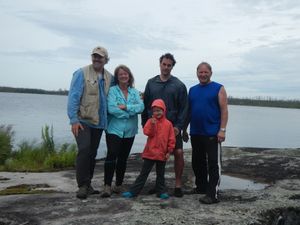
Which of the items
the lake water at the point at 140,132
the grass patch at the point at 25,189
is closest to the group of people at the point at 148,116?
the grass patch at the point at 25,189

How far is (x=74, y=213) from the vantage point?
18.4 ft

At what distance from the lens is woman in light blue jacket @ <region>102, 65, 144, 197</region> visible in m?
6.48

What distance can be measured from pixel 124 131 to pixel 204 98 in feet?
4.22

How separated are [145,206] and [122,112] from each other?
142 cm

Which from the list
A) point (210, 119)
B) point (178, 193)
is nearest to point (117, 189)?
point (178, 193)

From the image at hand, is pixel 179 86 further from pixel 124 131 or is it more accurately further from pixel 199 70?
pixel 124 131

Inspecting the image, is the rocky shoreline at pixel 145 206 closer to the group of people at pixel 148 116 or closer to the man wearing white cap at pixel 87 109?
the group of people at pixel 148 116

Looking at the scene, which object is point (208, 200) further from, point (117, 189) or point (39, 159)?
point (39, 159)

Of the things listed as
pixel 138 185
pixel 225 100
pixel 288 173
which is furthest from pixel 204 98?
pixel 288 173

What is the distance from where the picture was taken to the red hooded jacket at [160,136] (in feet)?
20.9

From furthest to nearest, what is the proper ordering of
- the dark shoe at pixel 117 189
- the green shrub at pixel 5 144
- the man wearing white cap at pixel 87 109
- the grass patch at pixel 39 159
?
the green shrub at pixel 5 144 < the grass patch at pixel 39 159 < the dark shoe at pixel 117 189 < the man wearing white cap at pixel 87 109

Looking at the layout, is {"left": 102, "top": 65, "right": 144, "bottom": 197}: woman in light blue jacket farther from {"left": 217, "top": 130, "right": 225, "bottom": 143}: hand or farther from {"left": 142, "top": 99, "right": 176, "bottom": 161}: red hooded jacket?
{"left": 217, "top": 130, "right": 225, "bottom": 143}: hand

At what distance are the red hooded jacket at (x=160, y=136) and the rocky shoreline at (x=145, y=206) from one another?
69 cm

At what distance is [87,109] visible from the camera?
6.39 m
